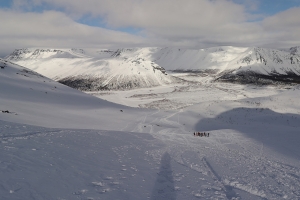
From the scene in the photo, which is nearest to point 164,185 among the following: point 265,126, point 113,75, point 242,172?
point 242,172

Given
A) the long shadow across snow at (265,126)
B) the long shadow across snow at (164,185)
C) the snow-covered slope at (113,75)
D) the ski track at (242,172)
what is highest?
the snow-covered slope at (113,75)

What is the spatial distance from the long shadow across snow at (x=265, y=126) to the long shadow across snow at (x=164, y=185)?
7.62 meters

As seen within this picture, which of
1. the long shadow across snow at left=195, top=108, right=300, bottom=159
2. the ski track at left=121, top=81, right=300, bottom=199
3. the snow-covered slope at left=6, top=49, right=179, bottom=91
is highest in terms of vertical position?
the snow-covered slope at left=6, top=49, right=179, bottom=91

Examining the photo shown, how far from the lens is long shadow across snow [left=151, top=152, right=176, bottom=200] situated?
273 inches

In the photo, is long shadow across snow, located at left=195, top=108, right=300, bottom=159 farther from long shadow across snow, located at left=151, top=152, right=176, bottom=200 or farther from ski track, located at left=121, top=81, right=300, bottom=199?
Result: long shadow across snow, located at left=151, top=152, right=176, bottom=200

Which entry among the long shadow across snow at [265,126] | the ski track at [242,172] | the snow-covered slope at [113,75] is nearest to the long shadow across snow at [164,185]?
the ski track at [242,172]

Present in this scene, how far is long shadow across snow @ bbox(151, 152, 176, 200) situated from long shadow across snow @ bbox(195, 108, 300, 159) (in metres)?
7.62

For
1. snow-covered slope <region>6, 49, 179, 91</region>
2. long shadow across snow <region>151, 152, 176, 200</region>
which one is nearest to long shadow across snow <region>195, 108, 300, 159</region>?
long shadow across snow <region>151, 152, 176, 200</region>

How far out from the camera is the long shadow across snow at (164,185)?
6.93 meters

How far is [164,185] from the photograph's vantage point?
7.70 meters

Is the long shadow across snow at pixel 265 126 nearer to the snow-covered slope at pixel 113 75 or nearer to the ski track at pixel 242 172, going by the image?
the ski track at pixel 242 172

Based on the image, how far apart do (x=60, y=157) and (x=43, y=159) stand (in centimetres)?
68

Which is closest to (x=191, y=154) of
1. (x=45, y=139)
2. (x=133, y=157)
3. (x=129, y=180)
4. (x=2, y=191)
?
(x=133, y=157)

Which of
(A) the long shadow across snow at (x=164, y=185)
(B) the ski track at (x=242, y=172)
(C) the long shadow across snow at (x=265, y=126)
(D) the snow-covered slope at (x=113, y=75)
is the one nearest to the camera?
(A) the long shadow across snow at (x=164, y=185)
